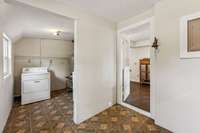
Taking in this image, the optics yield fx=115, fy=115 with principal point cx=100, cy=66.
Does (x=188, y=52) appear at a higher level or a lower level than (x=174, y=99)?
higher

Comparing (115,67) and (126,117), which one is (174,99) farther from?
(115,67)

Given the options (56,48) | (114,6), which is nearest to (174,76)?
(114,6)

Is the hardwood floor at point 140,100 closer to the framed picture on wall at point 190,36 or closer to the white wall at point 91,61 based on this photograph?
the white wall at point 91,61

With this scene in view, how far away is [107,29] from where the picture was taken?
3.16 meters

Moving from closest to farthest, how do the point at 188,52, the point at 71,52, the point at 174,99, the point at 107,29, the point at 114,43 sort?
the point at 188,52 → the point at 174,99 → the point at 107,29 → the point at 114,43 → the point at 71,52

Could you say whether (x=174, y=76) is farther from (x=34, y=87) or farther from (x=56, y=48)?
(x=56, y=48)

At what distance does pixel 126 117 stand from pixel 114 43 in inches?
79.0

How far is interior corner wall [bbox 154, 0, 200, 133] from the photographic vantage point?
1.80 metres

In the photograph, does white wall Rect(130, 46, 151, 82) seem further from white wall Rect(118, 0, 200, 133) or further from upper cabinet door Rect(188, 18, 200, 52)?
upper cabinet door Rect(188, 18, 200, 52)

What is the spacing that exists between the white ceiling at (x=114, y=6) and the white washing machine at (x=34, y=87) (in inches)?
106

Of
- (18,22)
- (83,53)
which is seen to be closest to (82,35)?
(83,53)

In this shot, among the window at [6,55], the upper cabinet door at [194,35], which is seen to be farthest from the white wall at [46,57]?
the upper cabinet door at [194,35]

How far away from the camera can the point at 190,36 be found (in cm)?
183

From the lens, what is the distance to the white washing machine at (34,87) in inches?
141
